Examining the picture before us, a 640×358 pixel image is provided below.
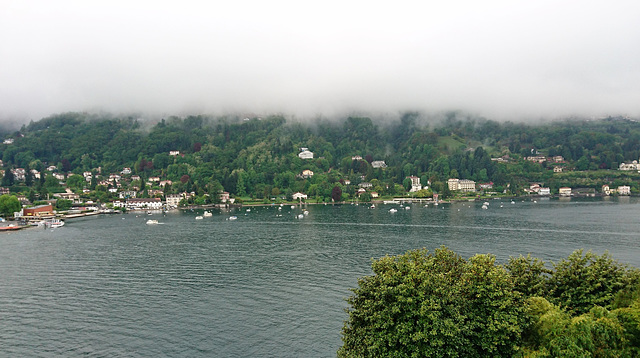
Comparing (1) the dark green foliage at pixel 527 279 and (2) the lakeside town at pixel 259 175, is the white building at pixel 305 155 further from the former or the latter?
(1) the dark green foliage at pixel 527 279

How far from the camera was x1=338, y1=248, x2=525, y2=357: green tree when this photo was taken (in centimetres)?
1591

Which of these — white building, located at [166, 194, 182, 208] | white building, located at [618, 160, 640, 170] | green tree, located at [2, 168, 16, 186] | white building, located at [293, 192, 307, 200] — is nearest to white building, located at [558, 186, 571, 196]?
white building, located at [618, 160, 640, 170]

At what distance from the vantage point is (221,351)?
2238 centimetres

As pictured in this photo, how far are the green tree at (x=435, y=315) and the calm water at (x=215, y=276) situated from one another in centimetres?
639

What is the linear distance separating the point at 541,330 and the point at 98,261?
45.5m

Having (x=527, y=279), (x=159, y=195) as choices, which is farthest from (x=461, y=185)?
(x=527, y=279)

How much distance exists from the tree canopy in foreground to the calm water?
6676mm

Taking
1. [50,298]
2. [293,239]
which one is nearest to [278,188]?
[293,239]

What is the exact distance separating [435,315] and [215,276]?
2722 centimetres

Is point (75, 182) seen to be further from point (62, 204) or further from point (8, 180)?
point (62, 204)

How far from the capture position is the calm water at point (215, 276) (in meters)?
24.0

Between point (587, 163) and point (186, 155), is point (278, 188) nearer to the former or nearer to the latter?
point (186, 155)

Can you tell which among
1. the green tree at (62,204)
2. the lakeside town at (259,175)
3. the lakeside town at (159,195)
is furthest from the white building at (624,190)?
the green tree at (62,204)

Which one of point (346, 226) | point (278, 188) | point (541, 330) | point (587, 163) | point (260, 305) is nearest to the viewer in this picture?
point (541, 330)
